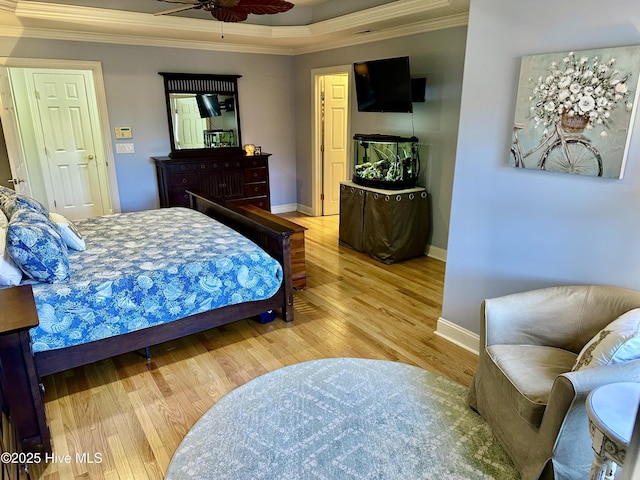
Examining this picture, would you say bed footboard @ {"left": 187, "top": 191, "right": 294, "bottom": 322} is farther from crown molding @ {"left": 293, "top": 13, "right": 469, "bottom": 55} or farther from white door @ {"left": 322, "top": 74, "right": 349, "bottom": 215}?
white door @ {"left": 322, "top": 74, "right": 349, "bottom": 215}

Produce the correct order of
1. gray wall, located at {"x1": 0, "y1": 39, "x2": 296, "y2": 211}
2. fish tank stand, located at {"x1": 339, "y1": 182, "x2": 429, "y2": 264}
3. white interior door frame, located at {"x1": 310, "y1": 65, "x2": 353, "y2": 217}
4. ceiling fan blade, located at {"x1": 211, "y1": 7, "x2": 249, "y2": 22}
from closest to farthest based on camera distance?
ceiling fan blade, located at {"x1": 211, "y1": 7, "x2": 249, "y2": 22}, fish tank stand, located at {"x1": 339, "y1": 182, "x2": 429, "y2": 264}, gray wall, located at {"x1": 0, "y1": 39, "x2": 296, "y2": 211}, white interior door frame, located at {"x1": 310, "y1": 65, "x2": 353, "y2": 217}

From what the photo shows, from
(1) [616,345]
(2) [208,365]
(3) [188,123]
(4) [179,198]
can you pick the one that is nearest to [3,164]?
(4) [179,198]

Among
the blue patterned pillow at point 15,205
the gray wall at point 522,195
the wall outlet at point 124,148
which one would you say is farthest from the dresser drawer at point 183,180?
the gray wall at point 522,195

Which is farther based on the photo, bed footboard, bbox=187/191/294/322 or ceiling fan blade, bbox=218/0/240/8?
bed footboard, bbox=187/191/294/322

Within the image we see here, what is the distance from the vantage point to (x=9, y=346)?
1797 mm

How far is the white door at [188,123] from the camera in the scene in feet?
18.4

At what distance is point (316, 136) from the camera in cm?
620

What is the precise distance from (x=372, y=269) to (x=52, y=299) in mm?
2913

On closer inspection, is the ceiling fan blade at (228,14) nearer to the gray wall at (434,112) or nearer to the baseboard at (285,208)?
the gray wall at (434,112)

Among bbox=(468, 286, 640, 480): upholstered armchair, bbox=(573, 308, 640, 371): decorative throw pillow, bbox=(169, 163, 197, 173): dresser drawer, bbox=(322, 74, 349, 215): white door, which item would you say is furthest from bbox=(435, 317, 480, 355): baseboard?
bbox=(169, 163, 197, 173): dresser drawer

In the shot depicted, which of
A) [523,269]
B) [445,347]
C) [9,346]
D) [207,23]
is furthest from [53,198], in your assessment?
[523,269]

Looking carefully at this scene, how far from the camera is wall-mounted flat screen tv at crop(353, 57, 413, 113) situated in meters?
4.30

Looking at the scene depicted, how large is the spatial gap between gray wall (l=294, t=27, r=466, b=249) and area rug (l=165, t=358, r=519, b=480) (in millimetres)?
2408

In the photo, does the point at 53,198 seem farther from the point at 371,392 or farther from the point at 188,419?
the point at 371,392
